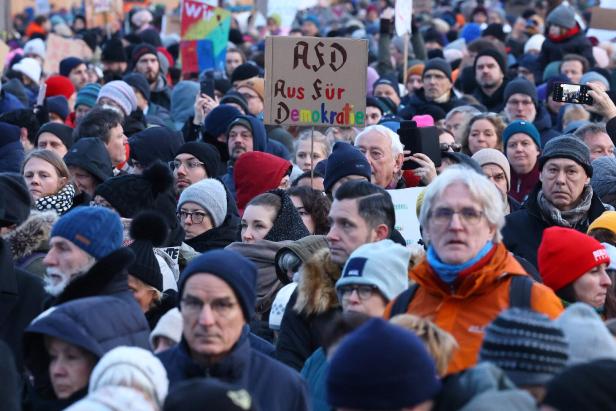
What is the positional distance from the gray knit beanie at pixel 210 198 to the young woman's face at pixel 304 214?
0.66 meters

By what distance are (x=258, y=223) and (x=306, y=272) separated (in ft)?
6.05

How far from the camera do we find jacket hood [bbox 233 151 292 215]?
9859 millimetres

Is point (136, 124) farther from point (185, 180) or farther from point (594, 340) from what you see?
point (594, 340)

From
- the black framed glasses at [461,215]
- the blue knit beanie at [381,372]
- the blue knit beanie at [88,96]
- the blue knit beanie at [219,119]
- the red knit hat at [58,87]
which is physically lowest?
the red knit hat at [58,87]

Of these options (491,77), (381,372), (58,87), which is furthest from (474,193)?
(58,87)

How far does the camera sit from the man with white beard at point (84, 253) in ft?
20.1

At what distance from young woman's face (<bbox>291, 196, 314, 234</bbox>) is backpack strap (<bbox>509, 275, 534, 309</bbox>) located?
118 inches

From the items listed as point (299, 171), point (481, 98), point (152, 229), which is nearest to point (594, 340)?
point (152, 229)

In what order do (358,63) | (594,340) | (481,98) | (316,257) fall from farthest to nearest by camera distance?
(481,98), (358,63), (316,257), (594,340)

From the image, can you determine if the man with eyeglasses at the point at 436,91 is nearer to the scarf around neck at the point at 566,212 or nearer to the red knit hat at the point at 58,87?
the red knit hat at the point at 58,87

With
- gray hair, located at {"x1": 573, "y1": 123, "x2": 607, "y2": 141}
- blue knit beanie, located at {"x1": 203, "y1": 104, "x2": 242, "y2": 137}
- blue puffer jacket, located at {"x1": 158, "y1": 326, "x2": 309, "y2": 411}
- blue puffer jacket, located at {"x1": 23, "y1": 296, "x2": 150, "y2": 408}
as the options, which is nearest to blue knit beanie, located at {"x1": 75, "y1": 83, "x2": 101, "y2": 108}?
blue knit beanie, located at {"x1": 203, "y1": 104, "x2": 242, "y2": 137}

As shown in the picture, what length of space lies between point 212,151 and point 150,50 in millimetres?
5938

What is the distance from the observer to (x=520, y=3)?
3178cm

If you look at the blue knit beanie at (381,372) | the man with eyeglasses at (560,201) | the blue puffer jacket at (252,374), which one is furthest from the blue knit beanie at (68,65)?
the blue knit beanie at (381,372)
